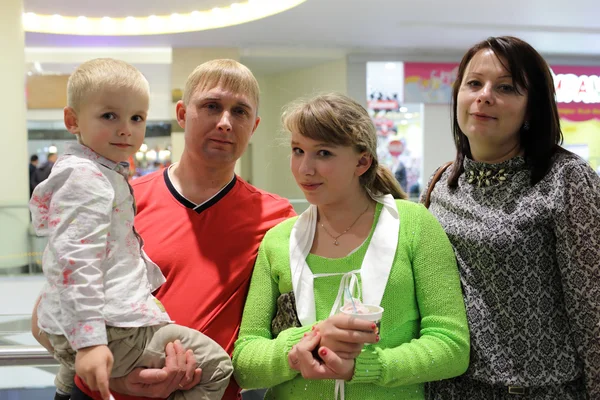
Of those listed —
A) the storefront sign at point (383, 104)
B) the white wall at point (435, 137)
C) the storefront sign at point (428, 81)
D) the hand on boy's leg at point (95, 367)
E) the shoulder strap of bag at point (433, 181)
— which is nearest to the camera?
the hand on boy's leg at point (95, 367)

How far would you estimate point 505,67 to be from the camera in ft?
5.88

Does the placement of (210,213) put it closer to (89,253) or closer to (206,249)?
(206,249)

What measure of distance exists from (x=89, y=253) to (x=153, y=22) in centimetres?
991

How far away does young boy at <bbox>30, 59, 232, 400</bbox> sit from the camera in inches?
Result: 54.4

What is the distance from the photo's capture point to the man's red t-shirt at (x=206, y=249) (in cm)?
185

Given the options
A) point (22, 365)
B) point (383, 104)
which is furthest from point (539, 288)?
point (383, 104)

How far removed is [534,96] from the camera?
1816 mm

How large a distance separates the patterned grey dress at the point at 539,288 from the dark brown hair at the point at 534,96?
0.16 feet

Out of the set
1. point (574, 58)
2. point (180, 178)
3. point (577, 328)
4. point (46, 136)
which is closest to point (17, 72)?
point (46, 136)

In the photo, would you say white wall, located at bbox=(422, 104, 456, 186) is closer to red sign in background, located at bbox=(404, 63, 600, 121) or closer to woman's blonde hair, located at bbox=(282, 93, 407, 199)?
red sign in background, located at bbox=(404, 63, 600, 121)

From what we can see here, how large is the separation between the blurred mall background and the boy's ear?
19.6 feet

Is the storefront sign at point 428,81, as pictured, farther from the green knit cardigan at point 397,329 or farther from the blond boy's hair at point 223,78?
the green knit cardigan at point 397,329

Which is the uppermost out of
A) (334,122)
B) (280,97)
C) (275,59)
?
(275,59)

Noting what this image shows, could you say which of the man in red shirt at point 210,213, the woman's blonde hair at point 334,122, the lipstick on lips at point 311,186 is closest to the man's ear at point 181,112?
the man in red shirt at point 210,213
